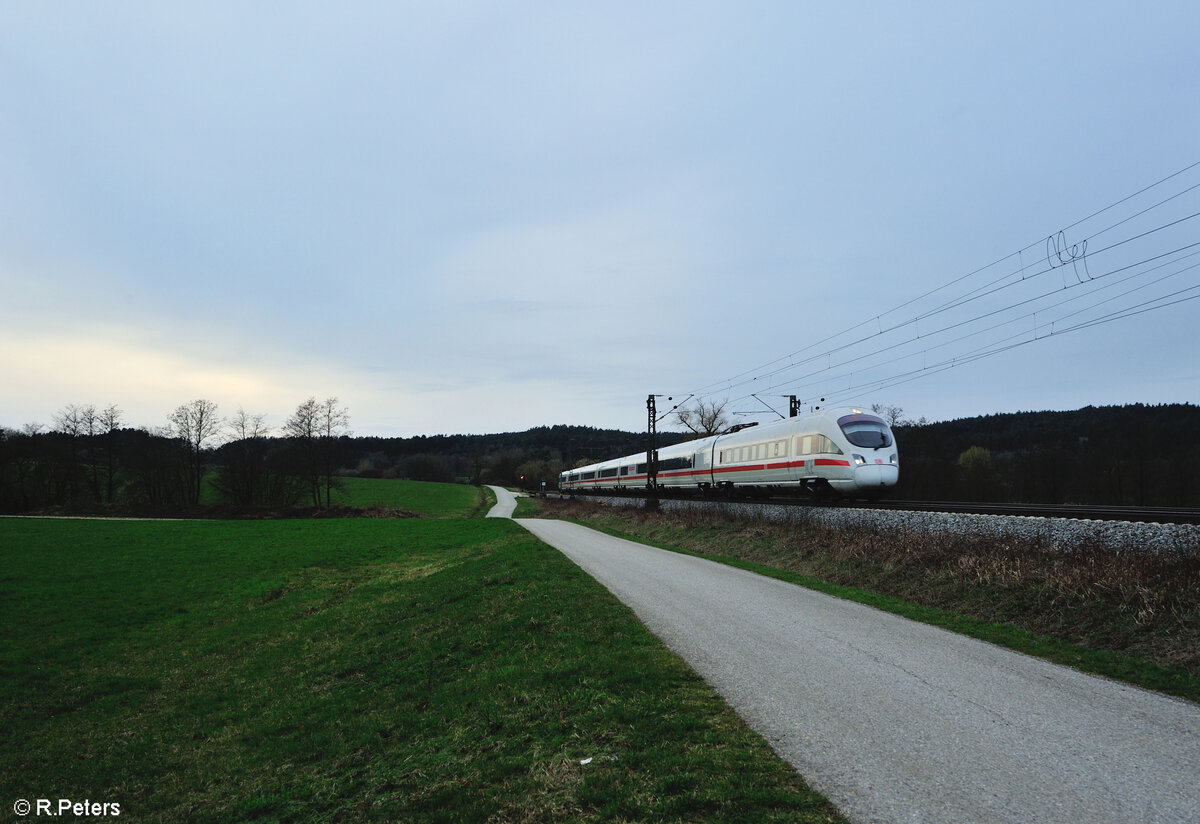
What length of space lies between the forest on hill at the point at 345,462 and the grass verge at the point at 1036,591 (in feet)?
149

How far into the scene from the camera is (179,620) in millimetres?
18578

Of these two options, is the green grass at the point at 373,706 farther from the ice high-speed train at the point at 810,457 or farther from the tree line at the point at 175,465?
the tree line at the point at 175,465

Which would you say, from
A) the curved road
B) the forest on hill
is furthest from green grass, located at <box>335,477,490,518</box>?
the curved road

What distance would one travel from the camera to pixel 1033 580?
38.8 ft

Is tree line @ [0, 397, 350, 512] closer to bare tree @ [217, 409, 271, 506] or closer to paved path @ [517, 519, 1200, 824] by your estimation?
bare tree @ [217, 409, 271, 506]

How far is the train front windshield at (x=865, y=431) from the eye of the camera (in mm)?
24578

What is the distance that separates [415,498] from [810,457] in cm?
6358

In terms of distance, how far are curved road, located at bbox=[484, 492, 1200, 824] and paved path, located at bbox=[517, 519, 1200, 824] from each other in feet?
0.06

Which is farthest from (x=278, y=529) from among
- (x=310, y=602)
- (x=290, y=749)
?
(x=290, y=749)

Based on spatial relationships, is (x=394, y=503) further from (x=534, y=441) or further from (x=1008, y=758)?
(x=534, y=441)

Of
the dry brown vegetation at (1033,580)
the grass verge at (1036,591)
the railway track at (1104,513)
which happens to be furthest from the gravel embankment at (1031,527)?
the railway track at (1104,513)

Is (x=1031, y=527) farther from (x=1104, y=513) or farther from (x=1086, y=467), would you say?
(x=1086, y=467)

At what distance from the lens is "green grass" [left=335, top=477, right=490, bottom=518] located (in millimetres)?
69606

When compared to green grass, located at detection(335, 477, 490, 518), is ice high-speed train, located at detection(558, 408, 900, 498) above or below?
above
